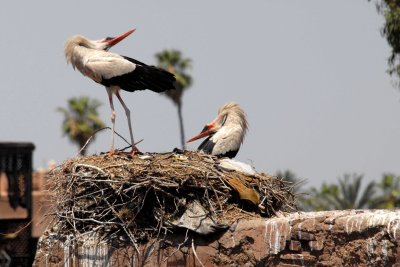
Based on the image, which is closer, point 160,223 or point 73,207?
point 160,223

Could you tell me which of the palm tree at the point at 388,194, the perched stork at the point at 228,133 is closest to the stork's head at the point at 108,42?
the perched stork at the point at 228,133

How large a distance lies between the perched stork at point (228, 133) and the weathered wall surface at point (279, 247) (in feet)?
7.76

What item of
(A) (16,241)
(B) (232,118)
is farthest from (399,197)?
(B) (232,118)

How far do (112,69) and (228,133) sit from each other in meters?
1.23

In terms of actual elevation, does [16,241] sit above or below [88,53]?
below

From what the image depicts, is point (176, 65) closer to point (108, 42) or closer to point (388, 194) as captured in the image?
point (388, 194)

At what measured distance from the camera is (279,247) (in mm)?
6660

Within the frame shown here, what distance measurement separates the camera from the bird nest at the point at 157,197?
290 inches

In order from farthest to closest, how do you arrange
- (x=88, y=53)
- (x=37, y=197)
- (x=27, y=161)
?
(x=37, y=197) → (x=27, y=161) → (x=88, y=53)

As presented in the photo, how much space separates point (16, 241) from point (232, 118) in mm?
7592

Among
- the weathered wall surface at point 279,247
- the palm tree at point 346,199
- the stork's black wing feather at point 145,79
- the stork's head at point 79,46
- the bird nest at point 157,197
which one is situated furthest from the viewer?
the palm tree at point 346,199

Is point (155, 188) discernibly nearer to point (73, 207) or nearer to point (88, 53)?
point (73, 207)

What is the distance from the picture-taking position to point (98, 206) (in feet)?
25.4

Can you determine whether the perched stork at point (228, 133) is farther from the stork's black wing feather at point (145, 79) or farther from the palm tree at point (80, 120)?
the palm tree at point (80, 120)
